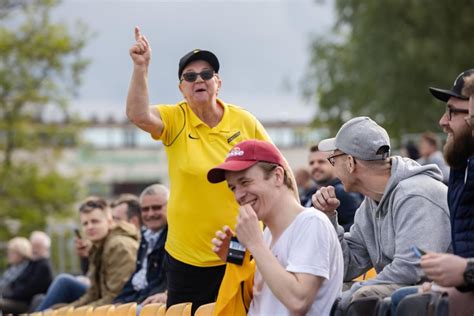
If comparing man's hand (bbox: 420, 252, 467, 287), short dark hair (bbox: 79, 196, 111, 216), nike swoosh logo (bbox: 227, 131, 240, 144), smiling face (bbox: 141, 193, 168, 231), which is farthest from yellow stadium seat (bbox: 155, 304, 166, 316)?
short dark hair (bbox: 79, 196, 111, 216)

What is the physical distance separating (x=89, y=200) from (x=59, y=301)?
121cm

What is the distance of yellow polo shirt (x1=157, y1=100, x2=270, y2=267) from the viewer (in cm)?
614

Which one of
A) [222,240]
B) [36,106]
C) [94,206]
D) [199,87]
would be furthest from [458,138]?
[36,106]

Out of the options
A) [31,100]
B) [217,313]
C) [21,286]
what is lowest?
[21,286]

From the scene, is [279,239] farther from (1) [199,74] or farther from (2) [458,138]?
(1) [199,74]

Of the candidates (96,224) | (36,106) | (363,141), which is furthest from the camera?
(36,106)

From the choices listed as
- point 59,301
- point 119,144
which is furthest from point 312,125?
point 119,144

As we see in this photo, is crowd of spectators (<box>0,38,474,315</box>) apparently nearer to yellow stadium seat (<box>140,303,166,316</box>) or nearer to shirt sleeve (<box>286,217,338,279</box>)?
shirt sleeve (<box>286,217,338,279</box>)

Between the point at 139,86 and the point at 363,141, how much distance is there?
4.31ft

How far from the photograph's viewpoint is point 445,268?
4176 millimetres

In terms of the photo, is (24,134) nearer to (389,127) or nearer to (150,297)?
(389,127)

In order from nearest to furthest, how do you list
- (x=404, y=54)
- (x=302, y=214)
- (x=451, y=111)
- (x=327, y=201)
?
(x=302, y=214) < (x=451, y=111) < (x=327, y=201) < (x=404, y=54)

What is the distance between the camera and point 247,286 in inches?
203

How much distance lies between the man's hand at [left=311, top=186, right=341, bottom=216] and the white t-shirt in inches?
34.1
